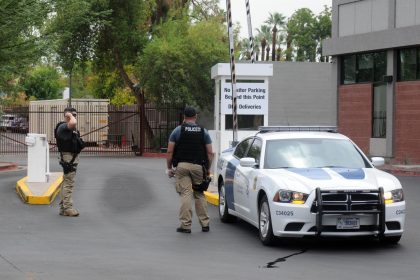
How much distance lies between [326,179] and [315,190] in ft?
1.09

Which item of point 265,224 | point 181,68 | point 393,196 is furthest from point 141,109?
point 393,196

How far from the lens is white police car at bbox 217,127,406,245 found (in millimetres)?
9648

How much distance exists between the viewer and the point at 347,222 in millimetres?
9703

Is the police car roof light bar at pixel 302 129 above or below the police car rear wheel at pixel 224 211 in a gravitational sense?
above

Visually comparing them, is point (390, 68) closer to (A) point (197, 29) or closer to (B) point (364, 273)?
(A) point (197, 29)

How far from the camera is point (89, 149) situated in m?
39.6

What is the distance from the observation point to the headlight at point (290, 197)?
970cm

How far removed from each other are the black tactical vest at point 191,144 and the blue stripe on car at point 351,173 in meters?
2.10

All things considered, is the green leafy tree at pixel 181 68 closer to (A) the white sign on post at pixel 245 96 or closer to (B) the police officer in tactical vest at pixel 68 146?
(A) the white sign on post at pixel 245 96

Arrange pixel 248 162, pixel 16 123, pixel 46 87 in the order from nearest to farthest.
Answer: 1. pixel 248 162
2. pixel 16 123
3. pixel 46 87

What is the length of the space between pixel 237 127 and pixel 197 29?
941 inches

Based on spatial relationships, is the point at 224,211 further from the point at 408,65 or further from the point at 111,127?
the point at 111,127

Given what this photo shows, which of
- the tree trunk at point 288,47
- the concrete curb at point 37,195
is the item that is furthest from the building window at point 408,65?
the tree trunk at point 288,47

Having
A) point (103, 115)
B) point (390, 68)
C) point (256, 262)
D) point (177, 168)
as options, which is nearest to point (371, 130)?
point (390, 68)
